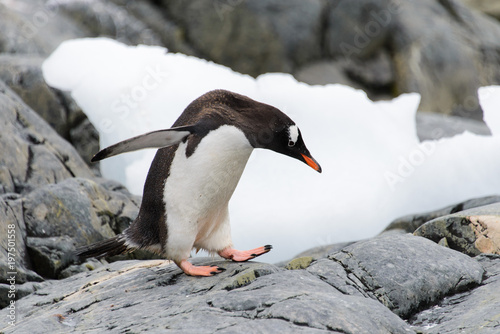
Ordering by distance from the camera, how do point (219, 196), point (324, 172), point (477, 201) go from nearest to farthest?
1. point (219, 196)
2. point (477, 201)
3. point (324, 172)

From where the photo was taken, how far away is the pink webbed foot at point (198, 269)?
2.76 m

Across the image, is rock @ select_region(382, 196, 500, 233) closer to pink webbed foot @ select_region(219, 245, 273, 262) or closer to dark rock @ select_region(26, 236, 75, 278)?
pink webbed foot @ select_region(219, 245, 273, 262)

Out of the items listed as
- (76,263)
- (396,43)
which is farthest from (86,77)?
(396,43)

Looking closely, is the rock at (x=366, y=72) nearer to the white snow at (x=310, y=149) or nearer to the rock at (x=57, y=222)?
the white snow at (x=310, y=149)

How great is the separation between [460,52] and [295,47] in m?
2.79

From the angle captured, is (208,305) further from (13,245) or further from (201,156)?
(13,245)

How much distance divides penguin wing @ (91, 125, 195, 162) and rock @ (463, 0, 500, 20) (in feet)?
42.9

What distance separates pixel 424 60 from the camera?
9.60m

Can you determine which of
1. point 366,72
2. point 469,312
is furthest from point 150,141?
point 366,72

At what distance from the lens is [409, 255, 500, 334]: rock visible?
227cm

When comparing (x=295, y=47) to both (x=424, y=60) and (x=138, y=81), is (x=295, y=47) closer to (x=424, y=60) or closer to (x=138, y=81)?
(x=424, y=60)

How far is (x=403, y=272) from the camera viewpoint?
8.89 feet

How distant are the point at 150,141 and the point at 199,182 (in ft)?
0.97

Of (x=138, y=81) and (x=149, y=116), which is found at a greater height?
(x=138, y=81)
